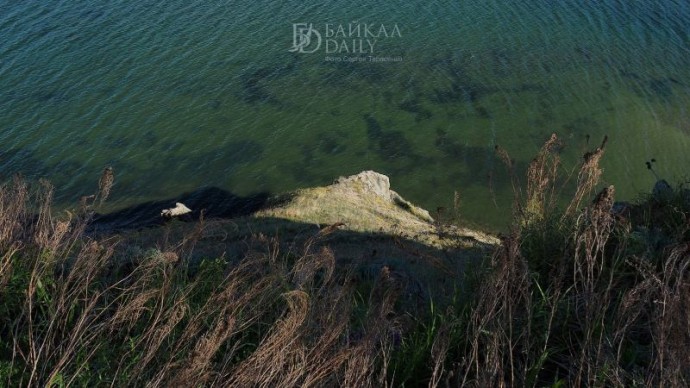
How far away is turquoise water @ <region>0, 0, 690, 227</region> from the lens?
27906 millimetres

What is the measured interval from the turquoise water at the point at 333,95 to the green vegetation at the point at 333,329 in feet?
55.6

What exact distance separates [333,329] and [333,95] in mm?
26195

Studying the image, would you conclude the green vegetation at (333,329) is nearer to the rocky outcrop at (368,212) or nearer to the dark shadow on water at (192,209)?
the rocky outcrop at (368,212)

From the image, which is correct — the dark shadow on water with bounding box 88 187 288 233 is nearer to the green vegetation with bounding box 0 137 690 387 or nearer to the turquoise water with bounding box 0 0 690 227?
the turquoise water with bounding box 0 0 690 227

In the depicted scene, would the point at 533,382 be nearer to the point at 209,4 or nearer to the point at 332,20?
the point at 332,20

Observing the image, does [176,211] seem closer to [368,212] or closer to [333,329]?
[368,212]

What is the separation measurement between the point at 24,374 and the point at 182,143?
77.1ft

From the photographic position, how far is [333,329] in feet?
23.5

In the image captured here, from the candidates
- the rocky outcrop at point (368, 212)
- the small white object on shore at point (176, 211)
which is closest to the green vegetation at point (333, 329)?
the rocky outcrop at point (368, 212)

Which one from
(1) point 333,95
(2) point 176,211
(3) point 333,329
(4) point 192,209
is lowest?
(4) point 192,209

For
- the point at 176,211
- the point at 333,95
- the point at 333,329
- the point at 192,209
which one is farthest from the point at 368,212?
the point at 333,329

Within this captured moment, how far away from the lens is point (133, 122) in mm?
30781

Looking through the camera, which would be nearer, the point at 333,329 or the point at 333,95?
the point at 333,329

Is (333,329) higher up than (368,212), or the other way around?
(333,329)
